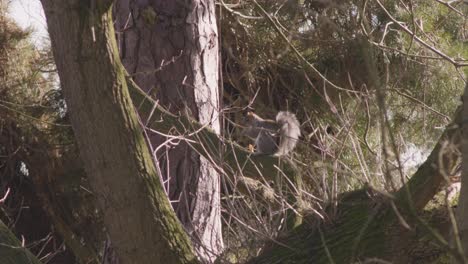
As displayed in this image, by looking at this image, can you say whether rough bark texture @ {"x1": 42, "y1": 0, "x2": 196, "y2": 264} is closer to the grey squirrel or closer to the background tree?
the background tree

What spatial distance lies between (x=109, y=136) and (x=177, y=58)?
1559 millimetres

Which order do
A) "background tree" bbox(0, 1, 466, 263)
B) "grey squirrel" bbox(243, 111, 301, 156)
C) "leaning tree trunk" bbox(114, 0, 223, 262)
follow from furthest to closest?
"grey squirrel" bbox(243, 111, 301, 156) < "leaning tree trunk" bbox(114, 0, 223, 262) < "background tree" bbox(0, 1, 466, 263)

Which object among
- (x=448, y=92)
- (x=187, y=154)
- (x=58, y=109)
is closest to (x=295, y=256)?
(x=187, y=154)

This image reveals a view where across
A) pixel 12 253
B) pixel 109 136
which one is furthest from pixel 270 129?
pixel 109 136

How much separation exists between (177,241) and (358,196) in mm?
554

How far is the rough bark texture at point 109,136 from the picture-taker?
2.13 meters

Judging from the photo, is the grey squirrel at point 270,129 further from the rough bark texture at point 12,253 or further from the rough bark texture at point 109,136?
the rough bark texture at point 109,136

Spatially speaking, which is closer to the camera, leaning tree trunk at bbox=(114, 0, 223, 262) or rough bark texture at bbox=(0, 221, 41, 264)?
rough bark texture at bbox=(0, 221, 41, 264)

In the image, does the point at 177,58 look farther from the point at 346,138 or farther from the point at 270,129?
the point at 346,138

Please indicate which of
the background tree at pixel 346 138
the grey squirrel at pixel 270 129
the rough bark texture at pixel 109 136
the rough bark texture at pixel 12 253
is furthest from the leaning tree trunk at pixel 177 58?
the rough bark texture at pixel 109 136

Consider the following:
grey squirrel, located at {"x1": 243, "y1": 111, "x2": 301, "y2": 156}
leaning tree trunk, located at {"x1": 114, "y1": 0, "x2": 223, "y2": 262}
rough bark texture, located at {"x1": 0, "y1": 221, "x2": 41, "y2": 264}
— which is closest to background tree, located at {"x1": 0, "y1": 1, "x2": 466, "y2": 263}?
leaning tree trunk, located at {"x1": 114, "y1": 0, "x2": 223, "y2": 262}

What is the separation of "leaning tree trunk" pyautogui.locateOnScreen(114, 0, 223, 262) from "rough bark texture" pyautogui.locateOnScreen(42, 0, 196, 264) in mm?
1481

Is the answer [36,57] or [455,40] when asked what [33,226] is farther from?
[455,40]

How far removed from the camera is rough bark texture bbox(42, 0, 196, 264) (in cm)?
213
